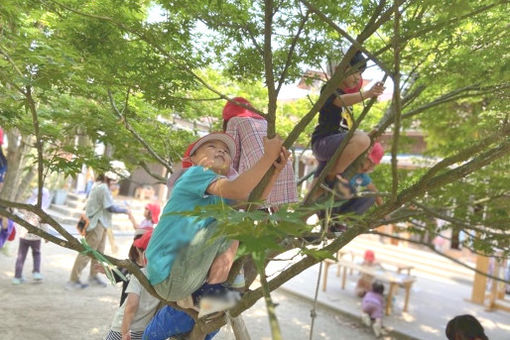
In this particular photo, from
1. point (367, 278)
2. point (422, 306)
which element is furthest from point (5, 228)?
point (422, 306)

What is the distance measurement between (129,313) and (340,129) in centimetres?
199

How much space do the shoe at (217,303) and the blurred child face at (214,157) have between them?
1.95 ft

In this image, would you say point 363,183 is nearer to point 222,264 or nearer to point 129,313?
point 222,264

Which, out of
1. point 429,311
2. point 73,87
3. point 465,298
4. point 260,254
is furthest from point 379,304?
point 260,254

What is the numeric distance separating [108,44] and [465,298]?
10543mm

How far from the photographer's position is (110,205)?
6.83 metres

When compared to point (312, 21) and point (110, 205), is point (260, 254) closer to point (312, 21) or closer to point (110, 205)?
point (312, 21)

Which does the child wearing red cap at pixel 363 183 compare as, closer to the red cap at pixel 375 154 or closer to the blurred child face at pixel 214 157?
Answer: the red cap at pixel 375 154

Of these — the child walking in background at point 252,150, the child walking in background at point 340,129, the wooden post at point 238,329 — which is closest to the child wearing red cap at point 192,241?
the wooden post at point 238,329

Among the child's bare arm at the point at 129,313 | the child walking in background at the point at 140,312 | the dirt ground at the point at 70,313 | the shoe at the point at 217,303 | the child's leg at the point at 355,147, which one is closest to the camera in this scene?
the shoe at the point at 217,303

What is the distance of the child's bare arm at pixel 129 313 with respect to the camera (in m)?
2.94

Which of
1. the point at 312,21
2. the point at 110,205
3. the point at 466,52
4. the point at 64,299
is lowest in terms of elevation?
the point at 64,299

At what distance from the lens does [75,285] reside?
7.24 meters

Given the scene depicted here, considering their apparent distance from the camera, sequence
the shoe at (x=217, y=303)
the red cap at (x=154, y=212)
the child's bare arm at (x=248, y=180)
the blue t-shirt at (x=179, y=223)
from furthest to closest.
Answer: the red cap at (x=154, y=212)
the shoe at (x=217, y=303)
the blue t-shirt at (x=179, y=223)
the child's bare arm at (x=248, y=180)
